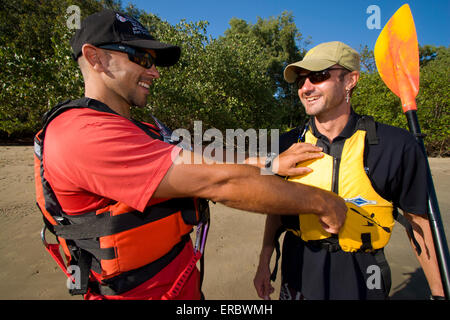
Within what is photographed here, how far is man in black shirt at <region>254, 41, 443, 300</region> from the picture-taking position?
165 cm

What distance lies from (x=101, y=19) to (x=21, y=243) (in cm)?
537

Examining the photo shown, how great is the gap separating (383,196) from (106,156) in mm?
1954

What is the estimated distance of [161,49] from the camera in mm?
1597

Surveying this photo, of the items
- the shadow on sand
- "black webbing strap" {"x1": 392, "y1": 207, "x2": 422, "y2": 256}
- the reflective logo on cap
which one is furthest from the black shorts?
the shadow on sand

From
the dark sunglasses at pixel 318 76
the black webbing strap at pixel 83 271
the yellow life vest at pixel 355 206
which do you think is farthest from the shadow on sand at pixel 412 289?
the black webbing strap at pixel 83 271

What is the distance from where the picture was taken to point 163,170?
105cm

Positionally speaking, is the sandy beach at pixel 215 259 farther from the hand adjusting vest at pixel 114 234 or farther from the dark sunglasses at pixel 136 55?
the dark sunglasses at pixel 136 55

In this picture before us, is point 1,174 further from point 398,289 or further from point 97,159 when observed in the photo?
point 398,289

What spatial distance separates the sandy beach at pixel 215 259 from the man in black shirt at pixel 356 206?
2.13 meters

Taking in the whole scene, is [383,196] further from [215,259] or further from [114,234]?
[215,259]

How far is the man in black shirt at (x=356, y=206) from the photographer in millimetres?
1653

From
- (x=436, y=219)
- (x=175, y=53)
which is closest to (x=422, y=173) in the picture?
(x=436, y=219)

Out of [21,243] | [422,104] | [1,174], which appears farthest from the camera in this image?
[422,104]

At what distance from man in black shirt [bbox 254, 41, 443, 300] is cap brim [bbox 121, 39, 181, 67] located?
1161 mm
